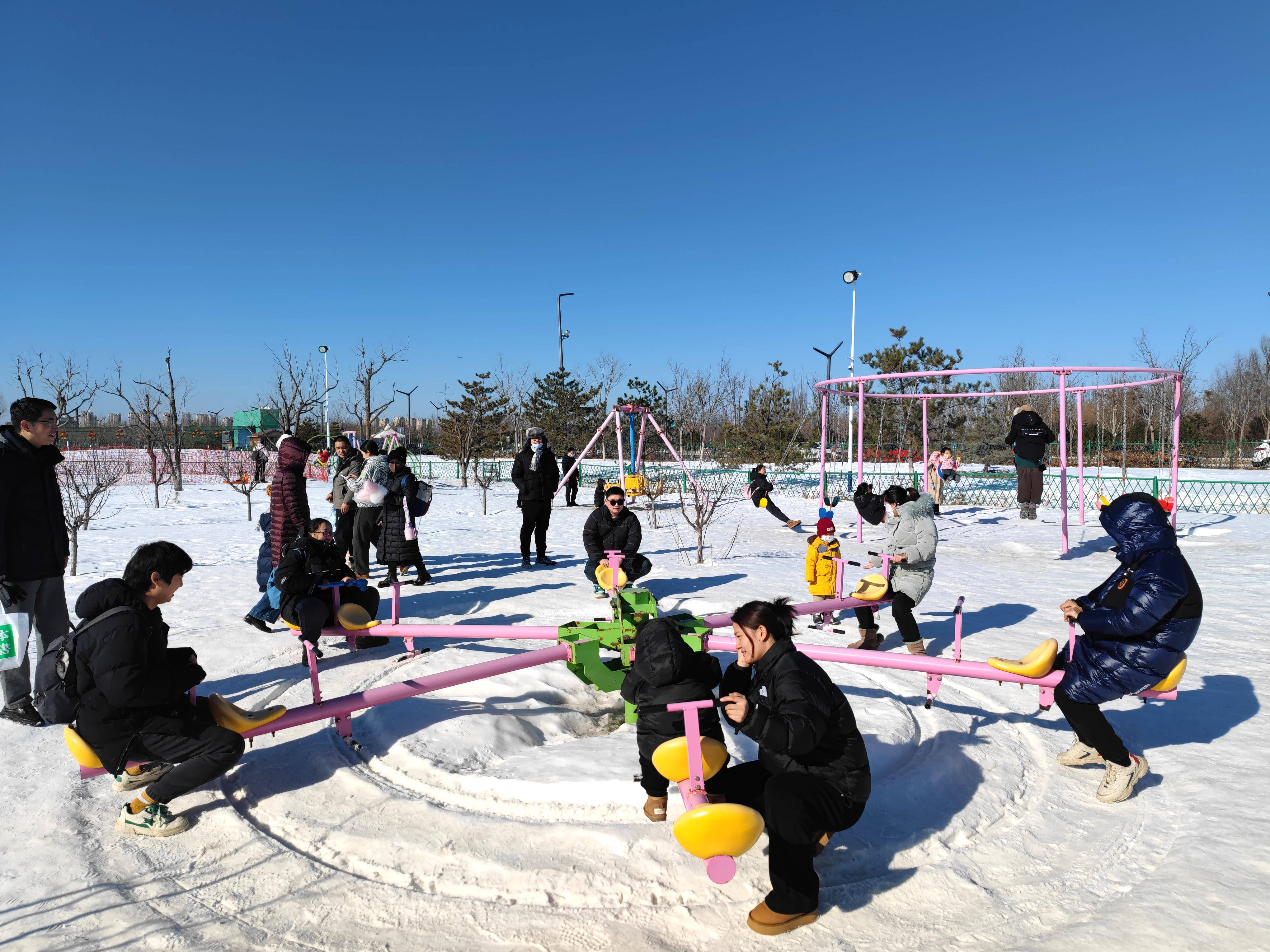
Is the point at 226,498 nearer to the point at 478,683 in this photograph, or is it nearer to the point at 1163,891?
the point at 478,683

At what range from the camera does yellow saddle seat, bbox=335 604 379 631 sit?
16.4 feet

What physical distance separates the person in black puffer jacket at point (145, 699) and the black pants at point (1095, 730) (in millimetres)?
3732

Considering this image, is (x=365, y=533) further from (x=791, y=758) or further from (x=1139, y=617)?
(x=1139, y=617)

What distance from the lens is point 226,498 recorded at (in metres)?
19.0

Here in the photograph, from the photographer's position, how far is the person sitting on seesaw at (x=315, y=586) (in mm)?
4664

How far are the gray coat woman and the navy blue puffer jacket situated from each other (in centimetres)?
194

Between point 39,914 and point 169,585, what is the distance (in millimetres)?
1190

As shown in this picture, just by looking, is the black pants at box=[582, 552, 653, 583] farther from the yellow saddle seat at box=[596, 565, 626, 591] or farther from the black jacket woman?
the black jacket woman

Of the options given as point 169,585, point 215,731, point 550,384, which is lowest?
point 215,731

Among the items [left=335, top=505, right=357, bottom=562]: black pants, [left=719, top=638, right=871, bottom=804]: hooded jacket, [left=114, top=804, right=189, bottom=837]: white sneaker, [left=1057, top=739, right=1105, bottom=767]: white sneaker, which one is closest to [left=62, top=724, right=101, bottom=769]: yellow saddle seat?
[left=114, top=804, right=189, bottom=837]: white sneaker

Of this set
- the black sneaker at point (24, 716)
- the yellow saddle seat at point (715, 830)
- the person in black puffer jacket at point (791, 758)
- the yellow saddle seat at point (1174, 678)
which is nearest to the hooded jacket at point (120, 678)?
the black sneaker at point (24, 716)

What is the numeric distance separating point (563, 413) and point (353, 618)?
2573 cm

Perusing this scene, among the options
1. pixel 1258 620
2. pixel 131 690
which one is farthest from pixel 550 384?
pixel 131 690

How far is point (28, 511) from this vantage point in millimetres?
4105
